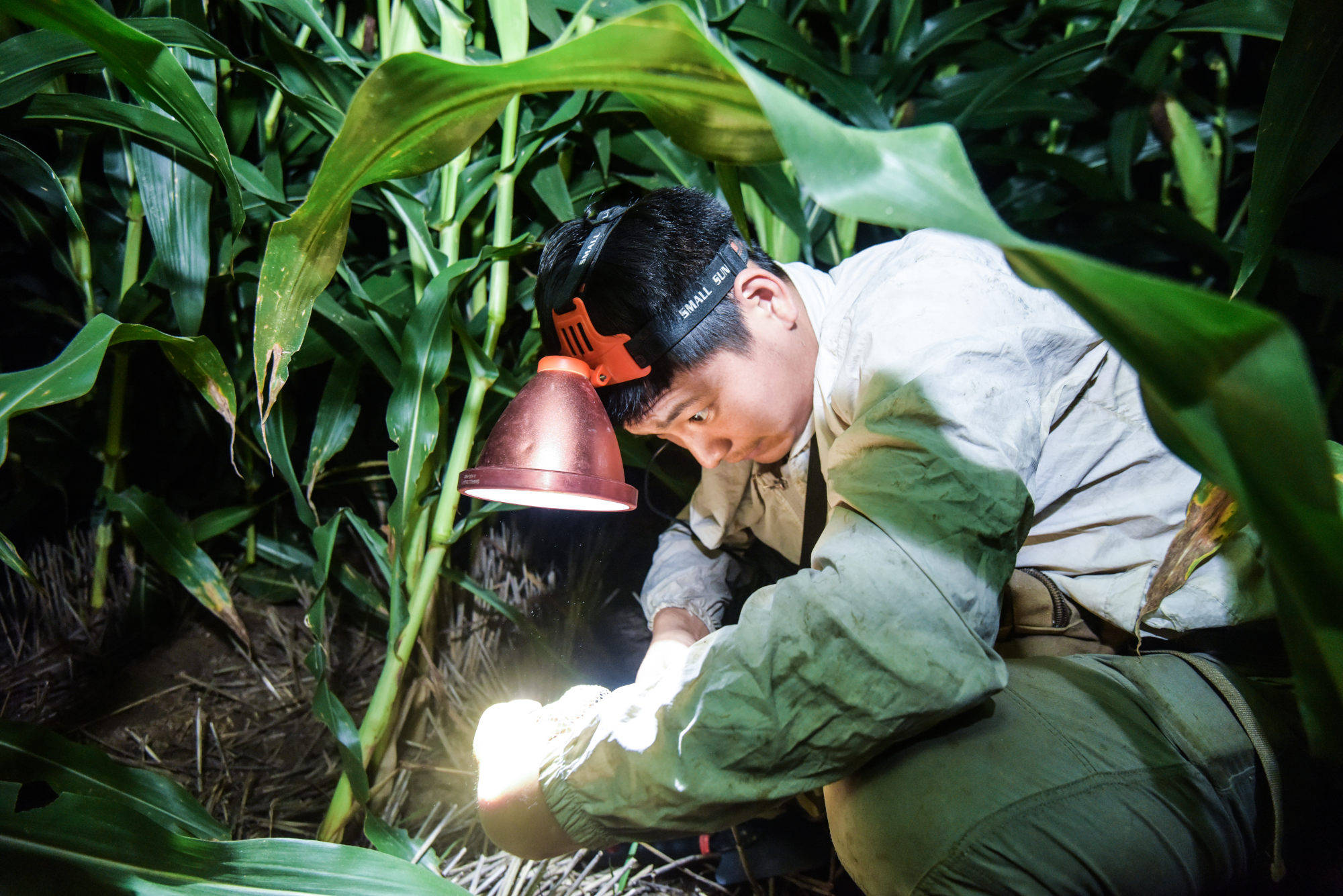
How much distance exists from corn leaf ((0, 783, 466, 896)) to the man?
4.3 inches

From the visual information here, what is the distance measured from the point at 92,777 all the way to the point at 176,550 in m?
0.34

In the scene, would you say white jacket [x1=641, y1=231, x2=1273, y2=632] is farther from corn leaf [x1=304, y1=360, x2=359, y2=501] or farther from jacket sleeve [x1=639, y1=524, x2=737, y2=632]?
corn leaf [x1=304, y1=360, x2=359, y2=501]

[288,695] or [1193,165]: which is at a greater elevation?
[1193,165]

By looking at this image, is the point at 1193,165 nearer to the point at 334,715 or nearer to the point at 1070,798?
the point at 1070,798

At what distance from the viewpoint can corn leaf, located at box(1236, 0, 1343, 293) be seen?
1.57 ft

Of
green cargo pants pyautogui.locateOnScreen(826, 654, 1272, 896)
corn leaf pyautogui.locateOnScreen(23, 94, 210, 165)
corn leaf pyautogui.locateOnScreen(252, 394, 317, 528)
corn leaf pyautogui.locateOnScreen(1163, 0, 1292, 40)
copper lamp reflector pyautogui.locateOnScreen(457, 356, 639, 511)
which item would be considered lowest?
green cargo pants pyautogui.locateOnScreen(826, 654, 1272, 896)

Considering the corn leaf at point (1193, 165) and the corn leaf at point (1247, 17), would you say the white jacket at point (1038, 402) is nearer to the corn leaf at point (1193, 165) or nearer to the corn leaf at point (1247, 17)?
the corn leaf at point (1247, 17)

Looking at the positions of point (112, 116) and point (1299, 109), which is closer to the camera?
point (1299, 109)

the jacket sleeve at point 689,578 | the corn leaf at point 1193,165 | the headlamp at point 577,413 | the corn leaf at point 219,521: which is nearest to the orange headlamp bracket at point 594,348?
the headlamp at point 577,413

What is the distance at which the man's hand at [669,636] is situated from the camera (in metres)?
0.91

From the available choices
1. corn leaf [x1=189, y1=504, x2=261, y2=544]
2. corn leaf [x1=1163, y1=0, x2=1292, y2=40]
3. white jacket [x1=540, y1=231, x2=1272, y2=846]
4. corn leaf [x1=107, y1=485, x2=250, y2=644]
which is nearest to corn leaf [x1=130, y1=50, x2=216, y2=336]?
corn leaf [x1=107, y1=485, x2=250, y2=644]

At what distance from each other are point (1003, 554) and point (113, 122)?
40.6 inches

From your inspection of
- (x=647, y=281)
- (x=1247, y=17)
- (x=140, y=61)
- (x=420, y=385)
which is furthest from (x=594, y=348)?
(x=1247, y=17)

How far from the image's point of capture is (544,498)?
0.67 metres
